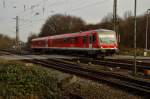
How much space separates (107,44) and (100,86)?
17.3 meters

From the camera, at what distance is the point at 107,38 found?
97.9 feet

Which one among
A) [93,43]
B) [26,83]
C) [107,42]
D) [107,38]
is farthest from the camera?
[107,38]

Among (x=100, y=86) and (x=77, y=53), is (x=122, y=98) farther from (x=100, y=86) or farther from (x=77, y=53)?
(x=77, y=53)

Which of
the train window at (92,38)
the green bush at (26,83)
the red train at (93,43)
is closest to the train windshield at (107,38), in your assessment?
the red train at (93,43)

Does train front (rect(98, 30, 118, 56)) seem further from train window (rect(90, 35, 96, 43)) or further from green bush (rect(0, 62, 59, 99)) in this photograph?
green bush (rect(0, 62, 59, 99))

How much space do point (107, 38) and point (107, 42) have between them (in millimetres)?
452

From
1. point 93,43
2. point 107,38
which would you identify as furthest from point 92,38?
point 107,38

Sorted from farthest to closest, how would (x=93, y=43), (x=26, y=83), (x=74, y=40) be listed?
(x=74, y=40), (x=93, y=43), (x=26, y=83)

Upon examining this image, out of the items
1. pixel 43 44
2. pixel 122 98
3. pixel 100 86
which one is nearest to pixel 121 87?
pixel 100 86

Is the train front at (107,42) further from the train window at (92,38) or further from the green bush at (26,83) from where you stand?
the green bush at (26,83)

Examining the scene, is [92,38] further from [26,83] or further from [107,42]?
[26,83]

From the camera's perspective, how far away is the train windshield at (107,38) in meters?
29.2

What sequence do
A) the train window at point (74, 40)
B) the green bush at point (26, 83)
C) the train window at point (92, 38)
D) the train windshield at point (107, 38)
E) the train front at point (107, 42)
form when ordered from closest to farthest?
the green bush at point (26, 83)
the train front at point (107, 42)
the train windshield at point (107, 38)
the train window at point (92, 38)
the train window at point (74, 40)

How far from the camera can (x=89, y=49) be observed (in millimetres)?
29922
